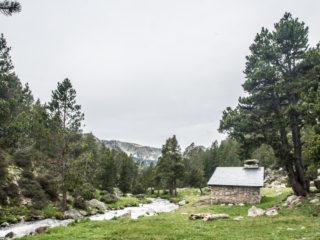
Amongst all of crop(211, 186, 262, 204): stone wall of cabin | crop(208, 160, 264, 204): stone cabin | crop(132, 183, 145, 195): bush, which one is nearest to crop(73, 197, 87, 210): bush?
crop(208, 160, 264, 204): stone cabin

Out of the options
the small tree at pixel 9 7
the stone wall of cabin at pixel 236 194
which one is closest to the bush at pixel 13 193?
the stone wall of cabin at pixel 236 194

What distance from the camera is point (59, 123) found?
1022 inches

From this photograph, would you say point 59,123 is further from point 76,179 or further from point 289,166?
point 289,166

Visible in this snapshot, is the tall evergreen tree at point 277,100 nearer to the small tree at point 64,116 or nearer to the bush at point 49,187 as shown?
the small tree at point 64,116

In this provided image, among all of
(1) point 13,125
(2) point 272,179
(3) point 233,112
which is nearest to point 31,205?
(1) point 13,125

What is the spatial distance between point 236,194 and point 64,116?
24.0 meters

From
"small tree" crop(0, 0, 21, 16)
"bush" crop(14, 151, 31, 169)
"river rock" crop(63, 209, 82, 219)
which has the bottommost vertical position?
"river rock" crop(63, 209, 82, 219)

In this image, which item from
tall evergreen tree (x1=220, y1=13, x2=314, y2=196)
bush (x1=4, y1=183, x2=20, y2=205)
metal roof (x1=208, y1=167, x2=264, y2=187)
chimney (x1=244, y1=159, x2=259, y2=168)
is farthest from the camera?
chimney (x1=244, y1=159, x2=259, y2=168)

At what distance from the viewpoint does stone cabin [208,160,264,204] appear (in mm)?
24844

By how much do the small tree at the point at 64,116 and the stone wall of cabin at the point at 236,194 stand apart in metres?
19.5

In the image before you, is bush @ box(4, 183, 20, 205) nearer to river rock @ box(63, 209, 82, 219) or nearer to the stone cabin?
river rock @ box(63, 209, 82, 219)

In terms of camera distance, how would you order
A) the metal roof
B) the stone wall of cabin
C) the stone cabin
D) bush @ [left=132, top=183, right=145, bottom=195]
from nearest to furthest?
the stone wall of cabin
the stone cabin
the metal roof
bush @ [left=132, top=183, right=145, bottom=195]

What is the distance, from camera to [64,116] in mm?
26312

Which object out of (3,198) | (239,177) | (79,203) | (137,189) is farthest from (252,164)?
(137,189)
